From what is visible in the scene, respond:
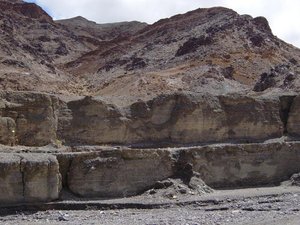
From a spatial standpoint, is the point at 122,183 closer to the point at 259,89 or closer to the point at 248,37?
the point at 259,89

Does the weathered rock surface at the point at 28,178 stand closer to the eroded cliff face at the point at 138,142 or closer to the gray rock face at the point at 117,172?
the eroded cliff face at the point at 138,142

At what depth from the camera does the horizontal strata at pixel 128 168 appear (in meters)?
21.1

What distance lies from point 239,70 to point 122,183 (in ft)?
138

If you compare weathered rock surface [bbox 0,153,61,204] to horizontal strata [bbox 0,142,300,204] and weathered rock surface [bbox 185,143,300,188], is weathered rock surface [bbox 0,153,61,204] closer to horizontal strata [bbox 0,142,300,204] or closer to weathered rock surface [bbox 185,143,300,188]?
horizontal strata [bbox 0,142,300,204]

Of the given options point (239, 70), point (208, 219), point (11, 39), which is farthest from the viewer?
point (11, 39)

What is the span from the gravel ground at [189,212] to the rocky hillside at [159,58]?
440 inches

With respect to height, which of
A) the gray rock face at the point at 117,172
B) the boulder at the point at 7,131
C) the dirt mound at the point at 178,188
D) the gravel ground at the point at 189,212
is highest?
the boulder at the point at 7,131

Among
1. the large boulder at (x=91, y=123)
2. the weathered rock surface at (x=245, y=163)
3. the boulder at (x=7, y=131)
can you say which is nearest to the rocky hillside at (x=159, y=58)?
the large boulder at (x=91, y=123)

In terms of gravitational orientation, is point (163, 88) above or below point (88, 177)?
above

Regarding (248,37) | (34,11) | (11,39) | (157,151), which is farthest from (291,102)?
(34,11)

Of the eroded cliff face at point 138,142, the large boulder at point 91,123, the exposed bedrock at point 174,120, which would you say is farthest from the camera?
the exposed bedrock at point 174,120

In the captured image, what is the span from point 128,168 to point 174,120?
314 inches

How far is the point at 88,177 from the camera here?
75.4 ft

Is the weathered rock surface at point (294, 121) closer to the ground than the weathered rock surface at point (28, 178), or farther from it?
farther from it
